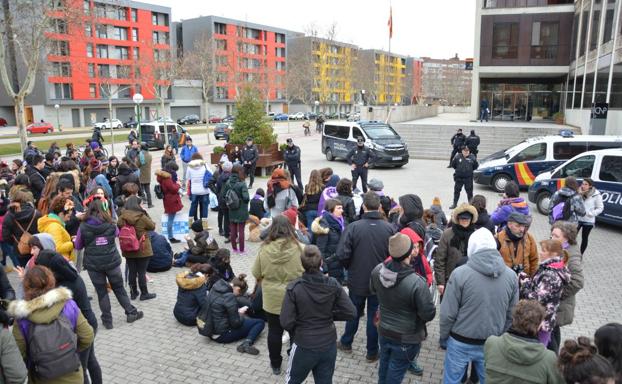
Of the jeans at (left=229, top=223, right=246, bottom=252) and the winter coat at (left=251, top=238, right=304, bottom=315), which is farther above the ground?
the winter coat at (left=251, top=238, right=304, bottom=315)

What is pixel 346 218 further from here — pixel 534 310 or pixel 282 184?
pixel 534 310

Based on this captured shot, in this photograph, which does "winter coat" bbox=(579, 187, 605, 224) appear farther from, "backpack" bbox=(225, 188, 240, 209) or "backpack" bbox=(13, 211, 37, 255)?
"backpack" bbox=(13, 211, 37, 255)

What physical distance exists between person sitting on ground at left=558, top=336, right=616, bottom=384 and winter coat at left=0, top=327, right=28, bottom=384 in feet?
11.8

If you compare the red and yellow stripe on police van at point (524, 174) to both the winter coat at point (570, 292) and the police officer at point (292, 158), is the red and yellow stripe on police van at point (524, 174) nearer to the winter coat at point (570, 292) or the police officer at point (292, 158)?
the police officer at point (292, 158)

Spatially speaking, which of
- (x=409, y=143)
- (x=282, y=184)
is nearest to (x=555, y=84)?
(x=409, y=143)

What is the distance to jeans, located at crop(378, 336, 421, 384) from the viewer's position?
434 cm

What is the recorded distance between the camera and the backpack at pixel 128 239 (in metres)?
6.84

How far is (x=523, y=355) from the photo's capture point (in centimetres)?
321

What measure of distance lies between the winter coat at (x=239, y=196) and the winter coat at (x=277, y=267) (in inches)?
164

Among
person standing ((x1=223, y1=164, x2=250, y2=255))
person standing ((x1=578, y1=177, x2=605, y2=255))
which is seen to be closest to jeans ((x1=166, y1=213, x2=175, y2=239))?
person standing ((x1=223, y1=164, x2=250, y2=255))

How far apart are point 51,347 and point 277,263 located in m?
2.15

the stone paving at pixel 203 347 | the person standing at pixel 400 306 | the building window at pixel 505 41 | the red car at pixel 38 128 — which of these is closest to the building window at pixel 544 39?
the building window at pixel 505 41

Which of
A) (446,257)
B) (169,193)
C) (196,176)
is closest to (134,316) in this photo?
(169,193)

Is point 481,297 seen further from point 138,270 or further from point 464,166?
point 464,166
